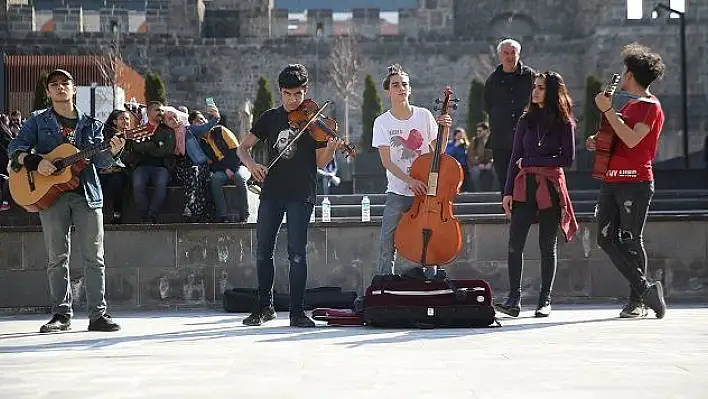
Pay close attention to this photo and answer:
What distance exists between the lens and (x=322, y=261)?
1221 cm

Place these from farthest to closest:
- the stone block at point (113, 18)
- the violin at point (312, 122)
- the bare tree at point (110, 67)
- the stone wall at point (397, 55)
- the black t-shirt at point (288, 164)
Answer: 1. the stone block at point (113, 18)
2. the stone wall at point (397, 55)
3. the bare tree at point (110, 67)
4. the black t-shirt at point (288, 164)
5. the violin at point (312, 122)

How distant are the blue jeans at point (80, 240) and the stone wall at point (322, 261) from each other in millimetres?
2738

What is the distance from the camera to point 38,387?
5973 mm

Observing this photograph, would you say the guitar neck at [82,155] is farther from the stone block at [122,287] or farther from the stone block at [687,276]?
the stone block at [687,276]

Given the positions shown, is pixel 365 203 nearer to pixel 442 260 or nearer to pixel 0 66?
pixel 442 260

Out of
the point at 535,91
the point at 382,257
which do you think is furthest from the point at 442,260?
the point at 535,91

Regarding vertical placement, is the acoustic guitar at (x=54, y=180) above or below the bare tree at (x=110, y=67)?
below

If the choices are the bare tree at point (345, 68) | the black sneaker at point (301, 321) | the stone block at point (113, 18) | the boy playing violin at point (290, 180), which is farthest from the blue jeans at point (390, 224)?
the stone block at point (113, 18)

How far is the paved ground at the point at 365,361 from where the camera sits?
19.1 feet

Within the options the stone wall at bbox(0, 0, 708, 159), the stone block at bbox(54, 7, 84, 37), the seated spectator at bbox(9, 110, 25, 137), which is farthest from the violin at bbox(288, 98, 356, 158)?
the stone block at bbox(54, 7, 84, 37)

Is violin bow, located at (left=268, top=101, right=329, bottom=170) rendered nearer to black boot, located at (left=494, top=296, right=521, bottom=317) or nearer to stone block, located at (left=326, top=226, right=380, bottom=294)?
black boot, located at (left=494, top=296, right=521, bottom=317)

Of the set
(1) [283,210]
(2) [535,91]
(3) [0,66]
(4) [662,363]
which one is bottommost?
(4) [662,363]

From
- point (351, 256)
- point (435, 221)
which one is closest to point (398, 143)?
point (435, 221)

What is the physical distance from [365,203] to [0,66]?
33.6ft
